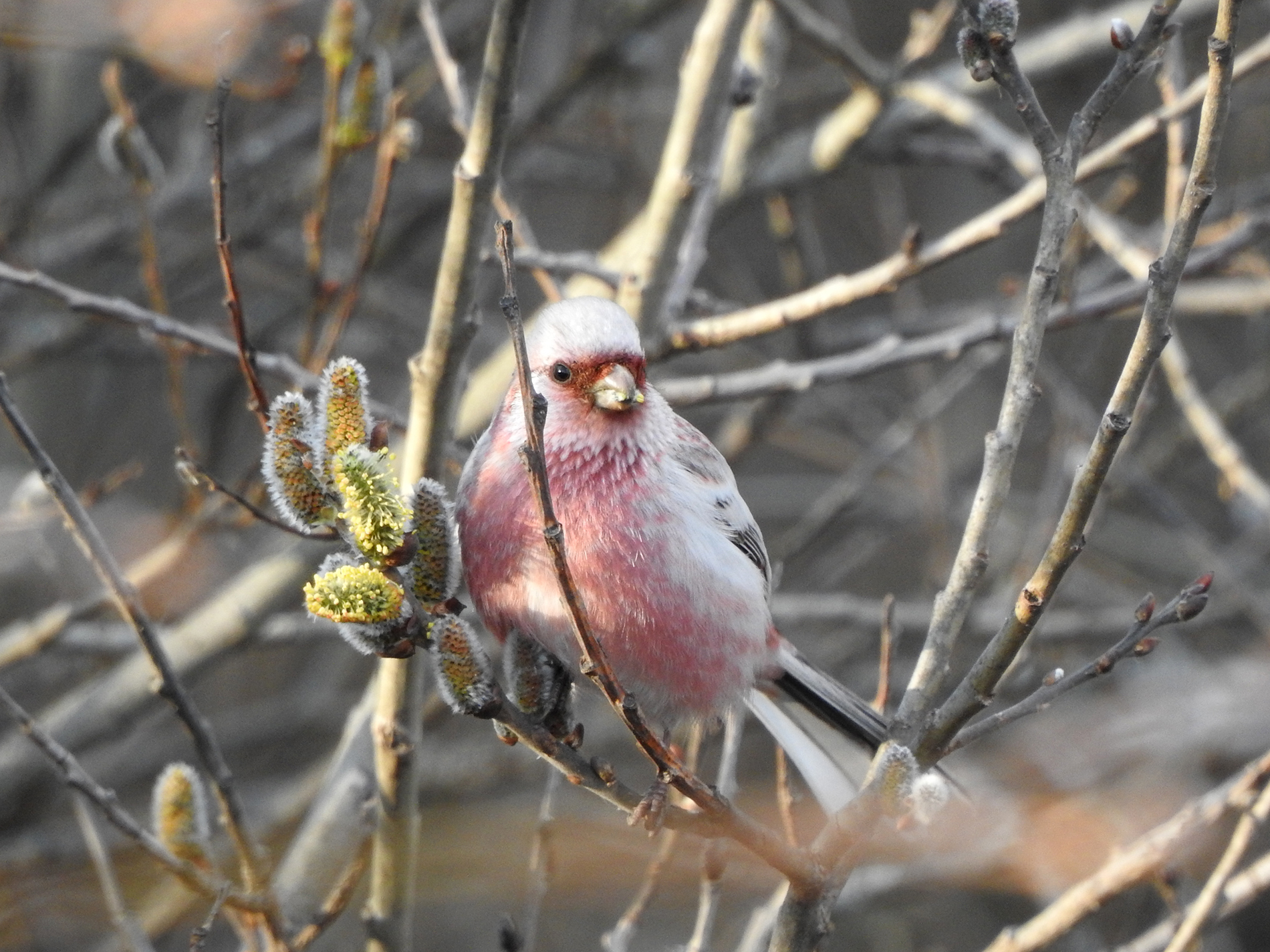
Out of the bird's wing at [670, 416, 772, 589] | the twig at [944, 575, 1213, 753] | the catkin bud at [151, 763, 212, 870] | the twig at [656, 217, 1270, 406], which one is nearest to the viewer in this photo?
the twig at [944, 575, 1213, 753]

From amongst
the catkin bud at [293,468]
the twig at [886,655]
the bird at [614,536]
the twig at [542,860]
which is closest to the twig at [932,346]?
the bird at [614,536]

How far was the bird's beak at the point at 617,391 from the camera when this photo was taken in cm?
276

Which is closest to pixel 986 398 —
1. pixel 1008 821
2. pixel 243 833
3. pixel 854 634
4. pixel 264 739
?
pixel 854 634

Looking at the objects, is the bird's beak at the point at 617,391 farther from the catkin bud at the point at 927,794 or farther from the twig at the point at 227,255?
the catkin bud at the point at 927,794

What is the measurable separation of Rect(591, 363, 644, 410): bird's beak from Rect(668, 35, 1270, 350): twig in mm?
789

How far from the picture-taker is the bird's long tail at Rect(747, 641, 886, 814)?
10.7 feet

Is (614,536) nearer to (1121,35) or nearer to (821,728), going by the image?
(821,728)

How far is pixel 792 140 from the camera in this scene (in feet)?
17.8

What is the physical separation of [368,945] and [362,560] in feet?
4.58

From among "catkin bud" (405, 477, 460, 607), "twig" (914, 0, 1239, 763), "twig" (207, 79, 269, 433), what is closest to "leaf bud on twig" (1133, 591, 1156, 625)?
"twig" (914, 0, 1239, 763)

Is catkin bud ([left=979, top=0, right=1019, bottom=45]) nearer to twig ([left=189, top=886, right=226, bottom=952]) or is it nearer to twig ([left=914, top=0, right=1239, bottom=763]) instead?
twig ([left=914, top=0, right=1239, bottom=763])

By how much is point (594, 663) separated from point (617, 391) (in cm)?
96

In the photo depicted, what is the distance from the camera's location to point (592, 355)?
2.80 meters

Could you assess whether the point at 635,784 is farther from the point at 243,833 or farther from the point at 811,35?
the point at 243,833
